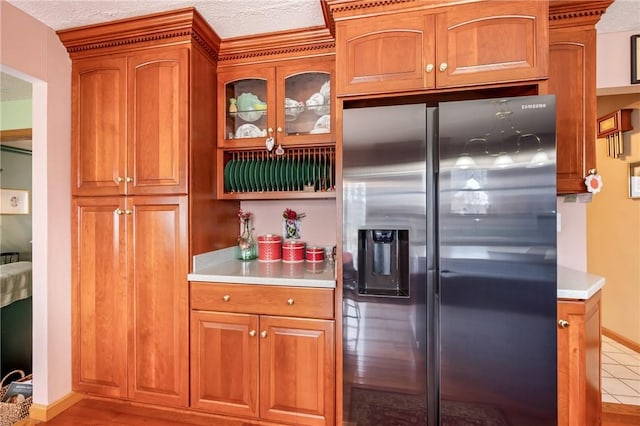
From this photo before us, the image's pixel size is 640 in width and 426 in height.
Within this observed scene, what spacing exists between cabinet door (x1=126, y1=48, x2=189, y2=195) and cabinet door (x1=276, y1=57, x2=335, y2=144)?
0.59m

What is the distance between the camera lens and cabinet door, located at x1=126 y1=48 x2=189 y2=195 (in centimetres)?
183

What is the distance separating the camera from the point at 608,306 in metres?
3.27

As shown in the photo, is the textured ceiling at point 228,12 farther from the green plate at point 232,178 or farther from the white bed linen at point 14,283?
the white bed linen at point 14,283

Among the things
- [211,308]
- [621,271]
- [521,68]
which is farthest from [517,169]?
[621,271]

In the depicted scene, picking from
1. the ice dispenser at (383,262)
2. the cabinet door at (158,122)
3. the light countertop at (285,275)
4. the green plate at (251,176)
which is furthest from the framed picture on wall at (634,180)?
the cabinet door at (158,122)

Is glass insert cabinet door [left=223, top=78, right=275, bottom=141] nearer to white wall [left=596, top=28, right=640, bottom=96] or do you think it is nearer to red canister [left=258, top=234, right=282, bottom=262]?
red canister [left=258, top=234, right=282, bottom=262]

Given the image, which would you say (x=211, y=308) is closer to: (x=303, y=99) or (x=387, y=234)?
(x=387, y=234)

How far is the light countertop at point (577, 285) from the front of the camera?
1.44 m

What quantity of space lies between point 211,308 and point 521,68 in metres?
2.02

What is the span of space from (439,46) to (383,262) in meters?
1.08

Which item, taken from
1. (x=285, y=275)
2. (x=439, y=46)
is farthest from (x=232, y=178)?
(x=439, y=46)

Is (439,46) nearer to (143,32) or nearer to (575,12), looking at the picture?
(575,12)

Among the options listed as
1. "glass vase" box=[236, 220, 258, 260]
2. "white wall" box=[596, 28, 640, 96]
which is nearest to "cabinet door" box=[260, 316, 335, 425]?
"glass vase" box=[236, 220, 258, 260]

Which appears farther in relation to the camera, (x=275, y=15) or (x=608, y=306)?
(x=608, y=306)
